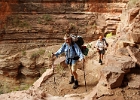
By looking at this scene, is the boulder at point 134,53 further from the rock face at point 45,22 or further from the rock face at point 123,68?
the rock face at point 45,22

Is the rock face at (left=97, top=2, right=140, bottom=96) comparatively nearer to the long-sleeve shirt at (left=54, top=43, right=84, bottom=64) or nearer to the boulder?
the boulder

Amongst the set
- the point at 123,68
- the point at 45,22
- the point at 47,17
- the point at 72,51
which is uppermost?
the point at 47,17

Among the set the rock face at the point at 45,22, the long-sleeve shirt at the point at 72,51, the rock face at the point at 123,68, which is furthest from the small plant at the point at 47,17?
the rock face at the point at 123,68

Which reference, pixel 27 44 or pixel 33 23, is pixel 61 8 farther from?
pixel 27 44

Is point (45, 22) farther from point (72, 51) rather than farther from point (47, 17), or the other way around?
point (72, 51)

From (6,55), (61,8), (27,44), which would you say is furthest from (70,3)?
(6,55)

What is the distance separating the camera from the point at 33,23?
50.6ft

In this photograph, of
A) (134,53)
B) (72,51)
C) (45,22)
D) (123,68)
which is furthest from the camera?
(45,22)

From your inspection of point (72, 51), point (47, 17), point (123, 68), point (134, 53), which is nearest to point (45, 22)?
point (47, 17)

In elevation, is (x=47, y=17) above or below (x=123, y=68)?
above

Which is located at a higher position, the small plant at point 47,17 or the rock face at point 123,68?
the small plant at point 47,17

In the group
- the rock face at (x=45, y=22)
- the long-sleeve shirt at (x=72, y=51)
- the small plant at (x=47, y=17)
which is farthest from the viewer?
the small plant at (x=47, y=17)

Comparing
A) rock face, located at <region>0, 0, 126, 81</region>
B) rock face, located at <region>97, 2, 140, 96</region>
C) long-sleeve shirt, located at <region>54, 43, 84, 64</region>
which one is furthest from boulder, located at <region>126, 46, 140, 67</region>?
rock face, located at <region>0, 0, 126, 81</region>

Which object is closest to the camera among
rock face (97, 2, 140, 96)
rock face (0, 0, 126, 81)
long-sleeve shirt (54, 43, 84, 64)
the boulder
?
rock face (97, 2, 140, 96)
